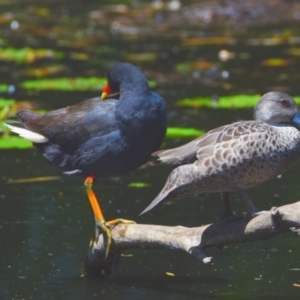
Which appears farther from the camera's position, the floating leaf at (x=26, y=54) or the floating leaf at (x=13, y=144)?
the floating leaf at (x=26, y=54)

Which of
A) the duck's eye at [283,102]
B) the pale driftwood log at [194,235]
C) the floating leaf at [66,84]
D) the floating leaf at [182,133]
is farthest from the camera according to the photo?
the floating leaf at [66,84]

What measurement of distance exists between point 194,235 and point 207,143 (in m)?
0.64

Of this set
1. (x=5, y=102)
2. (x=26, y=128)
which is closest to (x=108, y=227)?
(x=26, y=128)

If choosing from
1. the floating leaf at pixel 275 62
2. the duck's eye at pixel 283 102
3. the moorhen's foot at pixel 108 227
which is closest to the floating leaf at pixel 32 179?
the moorhen's foot at pixel 108 227

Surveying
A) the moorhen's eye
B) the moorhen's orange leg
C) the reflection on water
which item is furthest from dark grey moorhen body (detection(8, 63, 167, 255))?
the moorhen's eye

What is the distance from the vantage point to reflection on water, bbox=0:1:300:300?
649 cm

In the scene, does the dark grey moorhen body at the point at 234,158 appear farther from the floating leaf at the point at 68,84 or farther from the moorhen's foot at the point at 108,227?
the floating leaf at the point at 68,84

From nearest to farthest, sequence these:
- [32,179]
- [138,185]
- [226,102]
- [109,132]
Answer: [109,132] < [138,185] < [32,179] < [226,102]

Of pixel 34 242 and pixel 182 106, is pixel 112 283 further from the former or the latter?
pixel 182 106

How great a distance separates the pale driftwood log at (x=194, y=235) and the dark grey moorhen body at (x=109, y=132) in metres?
0.17

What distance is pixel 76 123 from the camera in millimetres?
7145

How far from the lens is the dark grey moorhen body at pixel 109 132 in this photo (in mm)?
6852

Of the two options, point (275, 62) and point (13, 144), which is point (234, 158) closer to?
point (13, 144)

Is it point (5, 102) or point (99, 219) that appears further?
point (5, 102)
